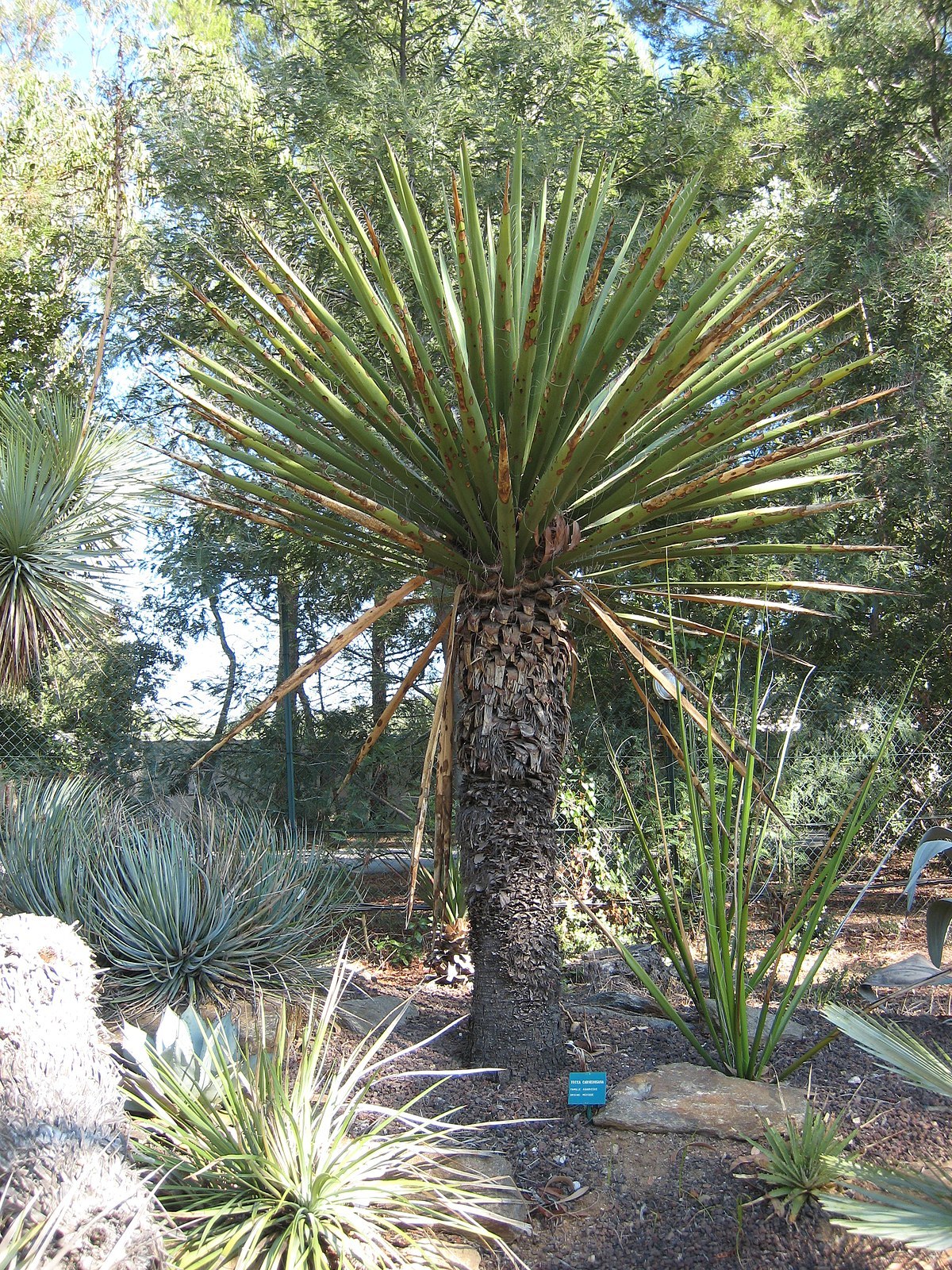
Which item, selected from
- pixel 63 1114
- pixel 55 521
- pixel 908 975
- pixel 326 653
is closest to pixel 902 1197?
pixel 63 1114

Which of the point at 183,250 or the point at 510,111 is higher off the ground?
the point at 510,111

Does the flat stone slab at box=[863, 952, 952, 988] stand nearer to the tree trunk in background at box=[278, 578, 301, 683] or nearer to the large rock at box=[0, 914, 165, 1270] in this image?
the large rock at box=[0, 914, 165, 1270]

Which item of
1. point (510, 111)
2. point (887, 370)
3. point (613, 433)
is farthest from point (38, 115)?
point (613, 433)

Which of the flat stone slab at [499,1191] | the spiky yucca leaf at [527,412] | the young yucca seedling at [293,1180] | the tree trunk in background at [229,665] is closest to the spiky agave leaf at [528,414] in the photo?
the spiky yucca leaf at [527,412]

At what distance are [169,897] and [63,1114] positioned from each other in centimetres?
238

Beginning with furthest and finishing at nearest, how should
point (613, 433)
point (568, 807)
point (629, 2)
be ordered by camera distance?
1. point (629, 2)
2. point (568, 807)
3. point (613, 433)

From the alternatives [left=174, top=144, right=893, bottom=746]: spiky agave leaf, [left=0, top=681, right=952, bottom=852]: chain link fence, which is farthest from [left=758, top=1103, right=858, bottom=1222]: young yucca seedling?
[left=0, top=681, right=952, bottom=852]: chain link fence

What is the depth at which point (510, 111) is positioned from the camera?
7.62 m

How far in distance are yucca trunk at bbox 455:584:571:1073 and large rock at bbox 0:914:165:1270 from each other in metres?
1.34

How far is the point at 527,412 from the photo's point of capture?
310cm

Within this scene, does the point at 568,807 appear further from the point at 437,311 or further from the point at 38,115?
the point at 38,115

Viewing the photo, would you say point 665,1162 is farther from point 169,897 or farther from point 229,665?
point 229,665

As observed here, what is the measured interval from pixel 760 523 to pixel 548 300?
3.43ft

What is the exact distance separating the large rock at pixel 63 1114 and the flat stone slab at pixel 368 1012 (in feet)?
→ 5.23
